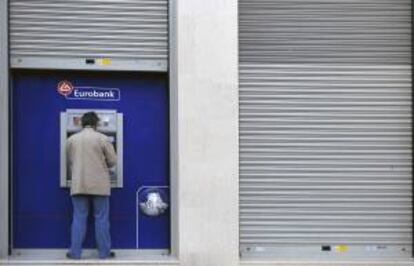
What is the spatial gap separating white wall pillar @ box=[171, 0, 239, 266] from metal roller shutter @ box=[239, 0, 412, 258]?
0.34 meters

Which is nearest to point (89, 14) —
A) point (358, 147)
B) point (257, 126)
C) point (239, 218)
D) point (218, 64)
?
point (218, 64)

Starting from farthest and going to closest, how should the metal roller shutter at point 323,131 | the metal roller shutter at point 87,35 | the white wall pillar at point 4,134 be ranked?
the metal roller shutter at point 323,131 < the metal roller shutter at point 87,35 < the white wall pillar at point 4,134

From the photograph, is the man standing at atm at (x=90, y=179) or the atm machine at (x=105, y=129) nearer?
the man standing at atm at (x=90, y=179)

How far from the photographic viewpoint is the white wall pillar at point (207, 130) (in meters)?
7.86

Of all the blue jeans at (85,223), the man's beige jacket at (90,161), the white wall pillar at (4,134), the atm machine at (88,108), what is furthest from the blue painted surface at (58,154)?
the man's beige jacket at (90,161)

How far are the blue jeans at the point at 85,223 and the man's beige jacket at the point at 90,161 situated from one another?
5.2 inches

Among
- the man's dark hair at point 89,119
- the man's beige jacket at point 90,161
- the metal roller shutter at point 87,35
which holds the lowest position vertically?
the man's beige jacket at point 90,161

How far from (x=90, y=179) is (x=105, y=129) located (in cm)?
76

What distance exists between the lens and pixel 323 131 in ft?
27.4

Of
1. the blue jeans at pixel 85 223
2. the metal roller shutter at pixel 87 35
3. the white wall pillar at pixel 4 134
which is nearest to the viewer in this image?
the blue jeans at pixel 85 223

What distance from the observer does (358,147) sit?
838 centimetres

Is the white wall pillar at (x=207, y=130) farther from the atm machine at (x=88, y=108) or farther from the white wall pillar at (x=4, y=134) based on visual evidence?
the white wall pillar at (x=4, y=134)

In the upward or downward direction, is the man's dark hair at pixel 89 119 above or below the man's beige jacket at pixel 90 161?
above

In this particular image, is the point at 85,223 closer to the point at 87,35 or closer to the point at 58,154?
the point at 58,154
